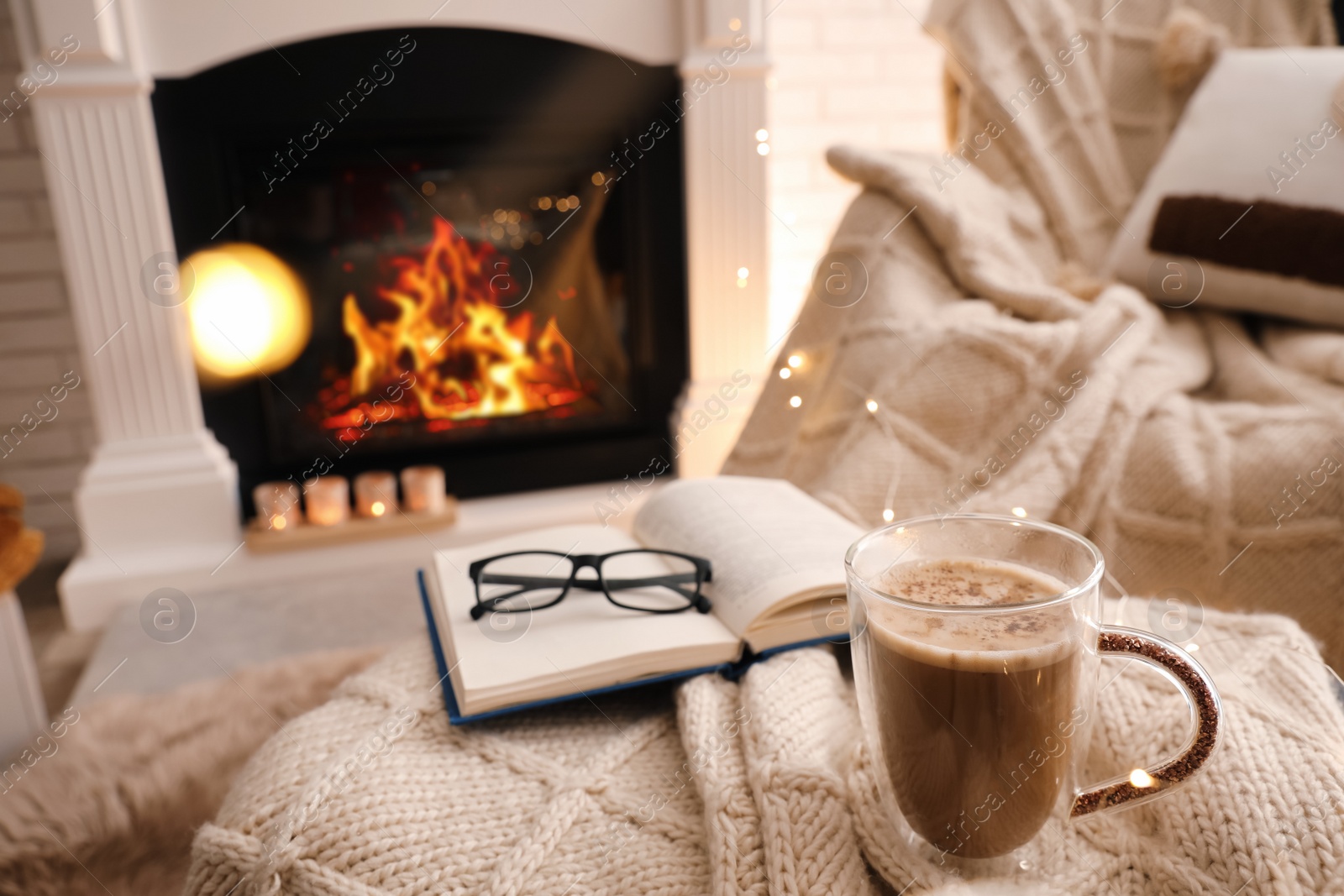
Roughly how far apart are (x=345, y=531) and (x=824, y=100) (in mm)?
1555

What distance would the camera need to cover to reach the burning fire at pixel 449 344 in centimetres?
197

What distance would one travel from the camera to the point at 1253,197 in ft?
3.91

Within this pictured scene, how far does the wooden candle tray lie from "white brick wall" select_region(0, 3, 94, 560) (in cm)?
48

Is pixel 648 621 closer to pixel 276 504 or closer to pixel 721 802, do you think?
pixel 721 802

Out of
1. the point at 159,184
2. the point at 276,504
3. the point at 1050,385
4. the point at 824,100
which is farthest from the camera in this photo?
the point at 824,100

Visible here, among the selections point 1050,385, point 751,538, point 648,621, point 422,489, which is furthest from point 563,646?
point 422,489

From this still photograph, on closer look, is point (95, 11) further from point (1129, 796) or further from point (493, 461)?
point (1129, 796)

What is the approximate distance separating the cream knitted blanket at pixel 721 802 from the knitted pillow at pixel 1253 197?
2.38 ft

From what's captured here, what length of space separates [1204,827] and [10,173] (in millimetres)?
2232

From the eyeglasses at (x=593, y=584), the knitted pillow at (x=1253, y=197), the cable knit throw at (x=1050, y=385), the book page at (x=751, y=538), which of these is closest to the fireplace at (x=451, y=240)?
the cable knit throw at (x=1050, y=385)

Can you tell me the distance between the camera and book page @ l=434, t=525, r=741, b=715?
0.61 m

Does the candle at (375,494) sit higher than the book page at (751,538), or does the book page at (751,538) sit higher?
the book page at (751,538)

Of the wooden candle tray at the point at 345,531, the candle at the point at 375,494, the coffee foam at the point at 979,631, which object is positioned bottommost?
the wooden candle tray at the point at 345,531

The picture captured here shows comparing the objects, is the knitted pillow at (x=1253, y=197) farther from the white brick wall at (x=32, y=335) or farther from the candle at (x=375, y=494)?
the white brick wall at (x=32, y=335)
